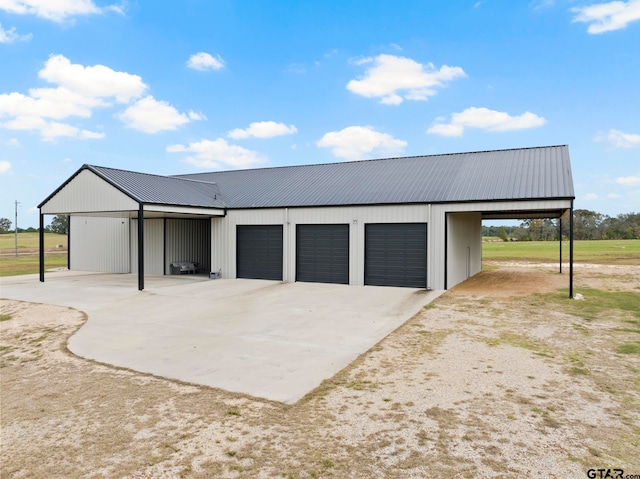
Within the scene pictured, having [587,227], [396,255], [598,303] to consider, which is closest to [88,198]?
[396,255]

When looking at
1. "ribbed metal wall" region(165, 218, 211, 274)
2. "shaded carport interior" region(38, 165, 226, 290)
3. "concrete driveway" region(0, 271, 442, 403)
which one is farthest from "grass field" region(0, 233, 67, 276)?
"concrete driveway" region(0, 271, 442, 403)

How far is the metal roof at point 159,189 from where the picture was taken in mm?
15070

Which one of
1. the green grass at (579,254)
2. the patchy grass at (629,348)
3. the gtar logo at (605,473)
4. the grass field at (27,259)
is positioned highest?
the green grass at (579,254)

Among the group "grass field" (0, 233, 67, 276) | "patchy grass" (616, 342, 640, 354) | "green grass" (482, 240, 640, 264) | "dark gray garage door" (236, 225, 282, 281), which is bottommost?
"grass field" (0, 233, 67, 276)

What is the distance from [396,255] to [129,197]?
9.66m

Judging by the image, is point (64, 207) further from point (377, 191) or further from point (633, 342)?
point (633, 342)

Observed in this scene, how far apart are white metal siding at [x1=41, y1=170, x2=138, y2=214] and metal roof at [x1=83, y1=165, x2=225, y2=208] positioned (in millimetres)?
275

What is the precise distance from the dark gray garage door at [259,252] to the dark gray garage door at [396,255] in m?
3.82

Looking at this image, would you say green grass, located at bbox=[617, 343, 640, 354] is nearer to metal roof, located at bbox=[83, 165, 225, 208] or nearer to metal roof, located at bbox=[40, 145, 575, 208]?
metal roof, located at bbox=[40, 145, 575, 208]

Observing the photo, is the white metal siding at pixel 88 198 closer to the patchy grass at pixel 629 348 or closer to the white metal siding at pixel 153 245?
the white metal siding at pixel 153 245

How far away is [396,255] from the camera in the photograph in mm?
14922

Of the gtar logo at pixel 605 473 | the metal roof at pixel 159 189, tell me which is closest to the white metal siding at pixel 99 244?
the metal roof at pixel 159 189

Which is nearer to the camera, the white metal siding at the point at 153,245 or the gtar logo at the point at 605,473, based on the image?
the gtar logo at the point at 605,473

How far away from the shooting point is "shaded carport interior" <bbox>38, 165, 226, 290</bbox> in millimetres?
14711
